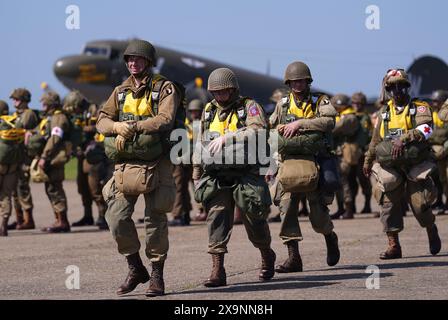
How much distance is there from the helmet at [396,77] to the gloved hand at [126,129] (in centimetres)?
340

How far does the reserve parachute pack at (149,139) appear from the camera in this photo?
28.0 feet

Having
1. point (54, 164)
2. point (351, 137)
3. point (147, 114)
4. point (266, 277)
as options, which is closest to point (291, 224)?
point (266, 277)

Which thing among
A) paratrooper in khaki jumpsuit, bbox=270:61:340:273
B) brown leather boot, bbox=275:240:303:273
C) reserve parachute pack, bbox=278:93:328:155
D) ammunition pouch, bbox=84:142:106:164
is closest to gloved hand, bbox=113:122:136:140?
paratrooper in khaki jumpsuit, bbox=270:61:340:273

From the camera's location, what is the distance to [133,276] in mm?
8758

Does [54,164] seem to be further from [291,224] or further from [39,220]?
[291,224]

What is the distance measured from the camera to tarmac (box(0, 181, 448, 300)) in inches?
344

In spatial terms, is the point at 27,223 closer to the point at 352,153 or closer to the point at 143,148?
the point at 352,153

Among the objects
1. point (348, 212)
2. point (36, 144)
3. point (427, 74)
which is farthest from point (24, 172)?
point (427, 74)

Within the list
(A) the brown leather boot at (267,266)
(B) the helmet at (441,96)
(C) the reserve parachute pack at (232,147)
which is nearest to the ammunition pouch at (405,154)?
(A) the brown leather boot at (267,266)

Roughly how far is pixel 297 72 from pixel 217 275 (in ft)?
6.98

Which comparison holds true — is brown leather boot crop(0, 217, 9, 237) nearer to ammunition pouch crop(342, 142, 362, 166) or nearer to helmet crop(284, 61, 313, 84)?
ammunition pouch crop(342, 142, 362, 166)

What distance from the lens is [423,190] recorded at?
11.0m

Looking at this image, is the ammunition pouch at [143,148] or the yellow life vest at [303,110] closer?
the ammunition pouch at [143,148]

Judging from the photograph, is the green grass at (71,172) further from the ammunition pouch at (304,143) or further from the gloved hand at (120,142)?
the gloved hand at (120,142)
